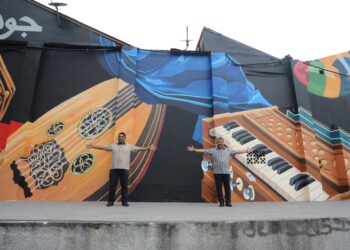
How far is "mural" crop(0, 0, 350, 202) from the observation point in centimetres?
731

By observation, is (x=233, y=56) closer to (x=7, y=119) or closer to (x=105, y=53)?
(x=105, y=53)

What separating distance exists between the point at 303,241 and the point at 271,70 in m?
6.36

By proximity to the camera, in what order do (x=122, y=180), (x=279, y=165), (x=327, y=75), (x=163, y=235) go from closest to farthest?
(x=163, y=235) → (x=122, y=180) → (x=279, y=165) → (x=327, y=75)

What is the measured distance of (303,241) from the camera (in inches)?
139

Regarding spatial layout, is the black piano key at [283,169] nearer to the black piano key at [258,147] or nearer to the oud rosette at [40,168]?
the black piano key at [258,147]

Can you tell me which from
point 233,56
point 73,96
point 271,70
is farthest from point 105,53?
point 271,70

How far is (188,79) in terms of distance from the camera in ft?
27.2

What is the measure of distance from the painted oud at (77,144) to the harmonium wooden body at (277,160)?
1917mm

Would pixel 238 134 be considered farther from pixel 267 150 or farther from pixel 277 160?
pixel 277 160

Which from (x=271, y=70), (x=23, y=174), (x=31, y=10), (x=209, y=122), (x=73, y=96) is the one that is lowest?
(x=23, y=174)

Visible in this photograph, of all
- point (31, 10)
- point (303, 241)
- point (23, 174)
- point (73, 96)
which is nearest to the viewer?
point (303, 241)

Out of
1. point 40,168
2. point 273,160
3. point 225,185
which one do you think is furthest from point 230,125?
point 40,168

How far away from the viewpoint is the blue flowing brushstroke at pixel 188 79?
8.03 m

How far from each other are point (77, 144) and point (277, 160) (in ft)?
18.5
